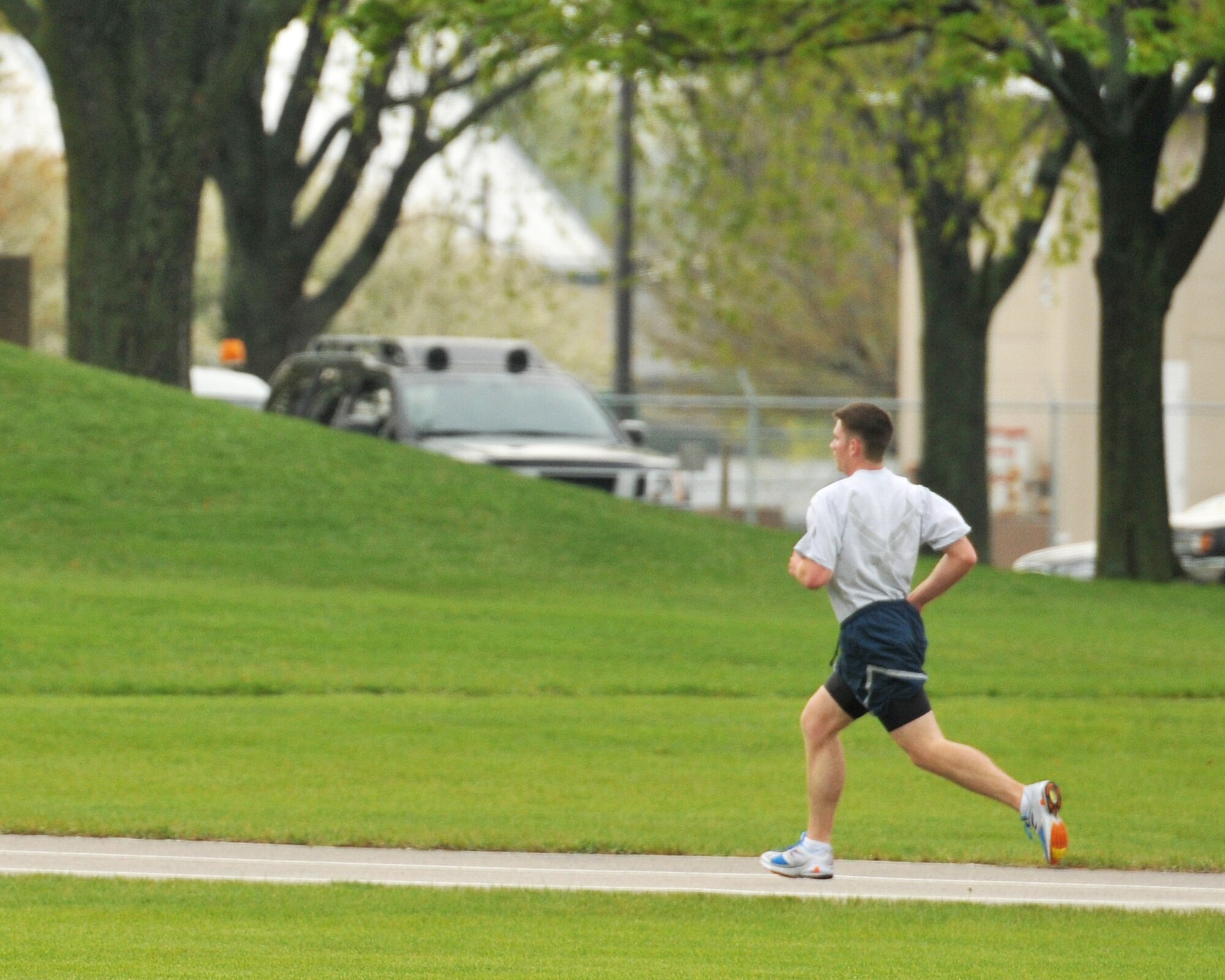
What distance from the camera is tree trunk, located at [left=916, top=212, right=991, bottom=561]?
21.4 metres

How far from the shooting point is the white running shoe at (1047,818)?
6.86 m

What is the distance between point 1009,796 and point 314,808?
9.54 feet

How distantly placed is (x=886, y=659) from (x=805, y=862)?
792 millimetres

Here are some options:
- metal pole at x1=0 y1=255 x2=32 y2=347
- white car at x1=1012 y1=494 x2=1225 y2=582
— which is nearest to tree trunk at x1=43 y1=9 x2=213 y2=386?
metal pole at x1=0 y1=255 x2=32 y2=347

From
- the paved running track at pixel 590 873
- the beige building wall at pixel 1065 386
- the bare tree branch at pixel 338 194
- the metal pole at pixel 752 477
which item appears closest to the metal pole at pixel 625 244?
the metal pole at pixel 752 477

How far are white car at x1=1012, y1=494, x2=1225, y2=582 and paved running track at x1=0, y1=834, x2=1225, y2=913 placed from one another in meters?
11.5

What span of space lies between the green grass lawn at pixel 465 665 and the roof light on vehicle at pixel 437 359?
41.2 inches

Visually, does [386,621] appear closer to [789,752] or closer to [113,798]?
[789,752]

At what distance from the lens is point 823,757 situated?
715 cm

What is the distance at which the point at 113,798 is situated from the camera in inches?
340

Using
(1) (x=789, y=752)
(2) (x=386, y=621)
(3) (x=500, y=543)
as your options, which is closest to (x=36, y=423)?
(3) (x=500, y=543)

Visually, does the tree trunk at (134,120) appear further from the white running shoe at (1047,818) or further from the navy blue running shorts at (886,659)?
the white running shoe at (1047,818)

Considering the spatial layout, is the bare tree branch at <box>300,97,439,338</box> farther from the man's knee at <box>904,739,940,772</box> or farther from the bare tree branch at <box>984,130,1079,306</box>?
the man's knee at <box>904,739,940,772</box>

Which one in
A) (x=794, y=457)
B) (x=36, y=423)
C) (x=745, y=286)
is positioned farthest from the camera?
(x=794, y=457)
